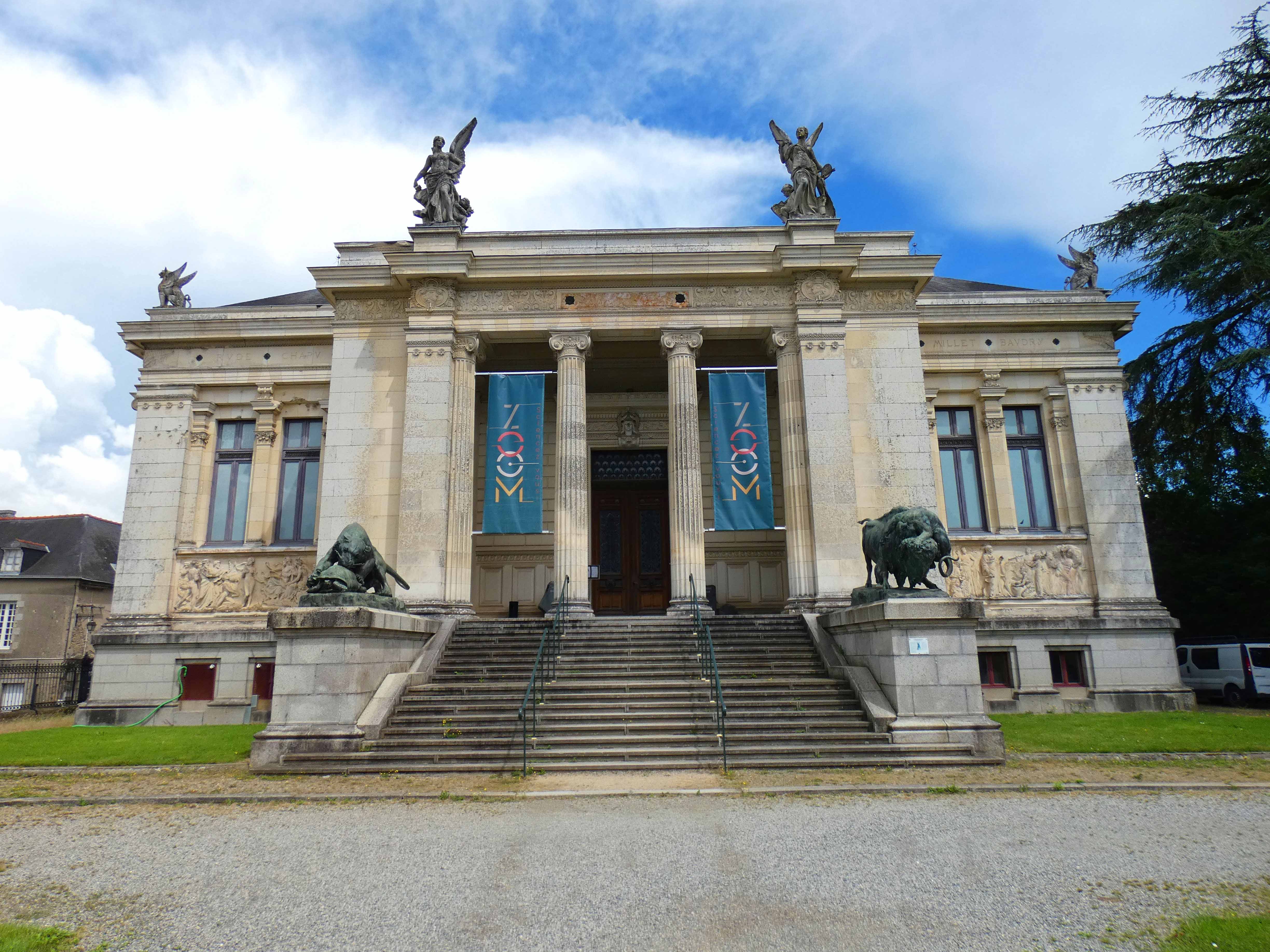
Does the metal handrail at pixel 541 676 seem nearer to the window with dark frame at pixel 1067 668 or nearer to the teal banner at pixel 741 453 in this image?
the teal banner at pixel 741 453

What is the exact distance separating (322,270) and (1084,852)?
16.9 meters

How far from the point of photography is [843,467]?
1606cm

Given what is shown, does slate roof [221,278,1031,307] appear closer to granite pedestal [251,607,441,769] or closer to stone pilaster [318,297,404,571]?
stone pilaster [318,297,404,571]

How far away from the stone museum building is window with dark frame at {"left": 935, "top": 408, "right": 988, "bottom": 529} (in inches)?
2.3

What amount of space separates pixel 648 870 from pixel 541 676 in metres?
6.80

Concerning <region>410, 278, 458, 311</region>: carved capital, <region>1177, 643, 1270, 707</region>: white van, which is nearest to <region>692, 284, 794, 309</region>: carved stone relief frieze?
<region>410, 278, 458, 311</region>: carved capital

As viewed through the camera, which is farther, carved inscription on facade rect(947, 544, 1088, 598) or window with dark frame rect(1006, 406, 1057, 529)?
window with dark frame rect(1006, 406, 1057, 529)

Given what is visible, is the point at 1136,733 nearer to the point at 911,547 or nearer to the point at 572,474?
the point at 911,547

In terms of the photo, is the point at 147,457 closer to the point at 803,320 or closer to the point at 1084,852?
the point at 803,320

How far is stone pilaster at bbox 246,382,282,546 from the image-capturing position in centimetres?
1831

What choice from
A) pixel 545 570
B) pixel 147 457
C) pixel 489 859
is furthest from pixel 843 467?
pixel 147 457

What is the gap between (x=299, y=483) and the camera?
742 inches

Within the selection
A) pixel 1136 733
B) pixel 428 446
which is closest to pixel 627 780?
pixel 1136 733

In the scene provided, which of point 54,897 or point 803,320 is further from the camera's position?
point 803,320
